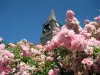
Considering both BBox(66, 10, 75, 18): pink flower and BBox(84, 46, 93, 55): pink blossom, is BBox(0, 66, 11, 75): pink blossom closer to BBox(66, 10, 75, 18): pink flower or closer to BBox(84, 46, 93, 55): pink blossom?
BBox(84, 46, 93, 55): pink blossom

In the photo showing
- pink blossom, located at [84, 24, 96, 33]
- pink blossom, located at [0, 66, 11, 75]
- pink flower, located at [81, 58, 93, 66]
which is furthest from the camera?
pink blossom, located at [84, 24, 96, 33]

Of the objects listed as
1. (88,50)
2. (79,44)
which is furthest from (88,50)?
(79,44)

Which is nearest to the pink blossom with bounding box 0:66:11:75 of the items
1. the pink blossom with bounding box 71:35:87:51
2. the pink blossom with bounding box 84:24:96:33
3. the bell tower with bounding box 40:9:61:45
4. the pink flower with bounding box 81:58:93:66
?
the pink blossom with bounding box 71:35:87:51

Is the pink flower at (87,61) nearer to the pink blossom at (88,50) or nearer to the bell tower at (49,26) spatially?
the pink blossom at (88,50)

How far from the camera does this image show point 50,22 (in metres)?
49.5

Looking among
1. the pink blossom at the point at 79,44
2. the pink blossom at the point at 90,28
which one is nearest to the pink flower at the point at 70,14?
the pink blossom at the point at 90,28

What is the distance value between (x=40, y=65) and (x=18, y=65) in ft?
2.92

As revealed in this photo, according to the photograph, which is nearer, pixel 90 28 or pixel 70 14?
pixel 90 28

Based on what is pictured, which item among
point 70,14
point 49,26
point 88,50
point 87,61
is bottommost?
point 87,61

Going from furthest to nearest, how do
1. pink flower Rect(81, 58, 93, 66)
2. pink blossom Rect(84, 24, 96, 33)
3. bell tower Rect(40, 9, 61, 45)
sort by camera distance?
bell tower Rect(40, 9, 61, 45), pink blossom Rect(84, 24, 96, 33), pink flower Rect(81, 58, 93, 66)

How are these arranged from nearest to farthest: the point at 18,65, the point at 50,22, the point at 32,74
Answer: the point at 18,65, the point at 32,74, the point at 50,22

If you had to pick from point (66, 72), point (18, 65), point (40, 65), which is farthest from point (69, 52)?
point (40, 65)

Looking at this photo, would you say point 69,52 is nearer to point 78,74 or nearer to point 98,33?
point 78,74

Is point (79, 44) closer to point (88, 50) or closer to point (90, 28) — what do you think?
point (88, 50)
